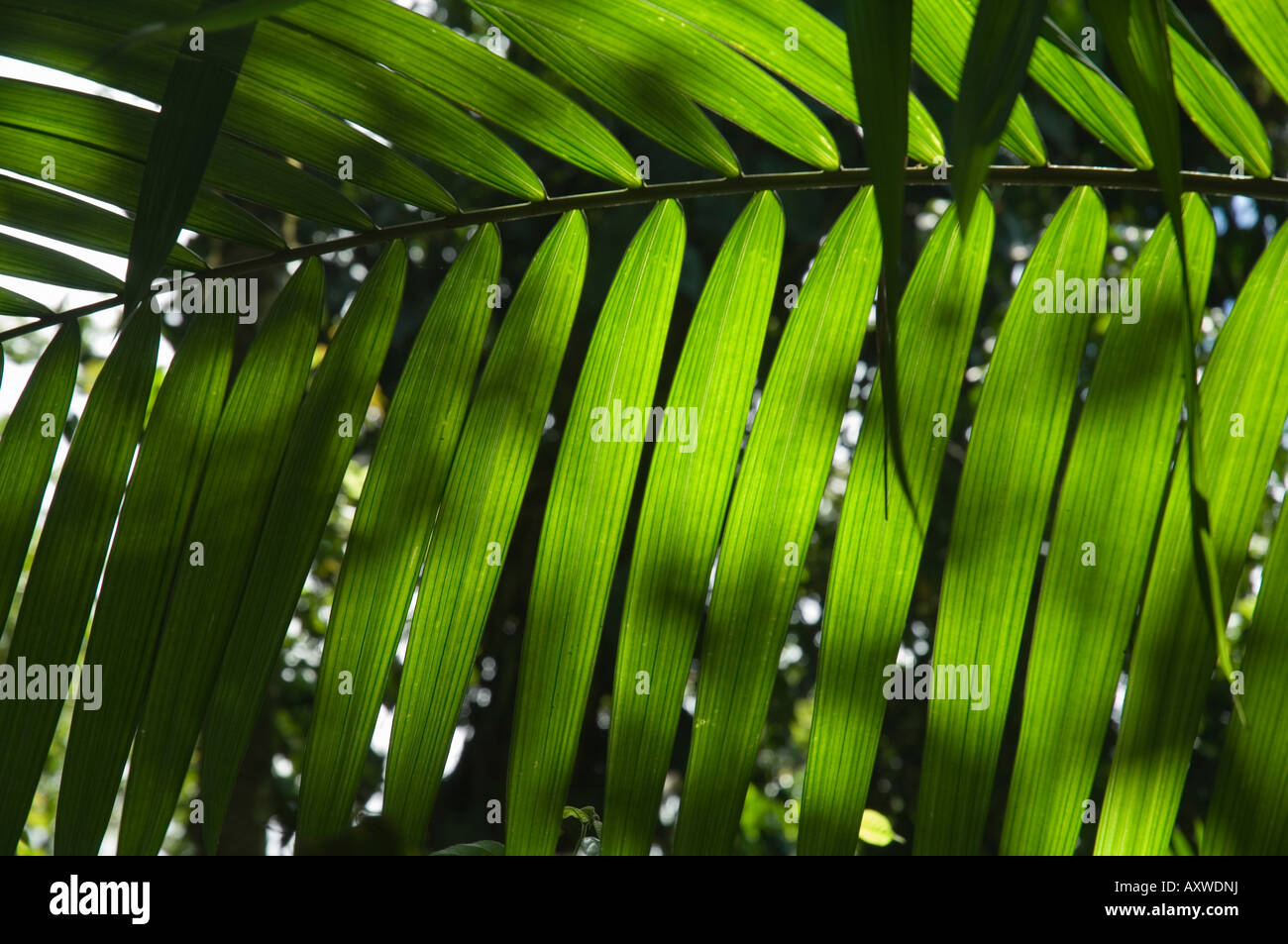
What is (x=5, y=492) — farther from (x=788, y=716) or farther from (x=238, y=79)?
(x=788, y=716)

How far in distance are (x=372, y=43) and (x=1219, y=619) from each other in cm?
76

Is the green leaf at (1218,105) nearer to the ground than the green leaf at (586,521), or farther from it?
farther from it

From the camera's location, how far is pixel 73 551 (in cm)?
85

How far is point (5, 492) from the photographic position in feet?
2.85

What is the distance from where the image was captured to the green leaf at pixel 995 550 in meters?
0.76

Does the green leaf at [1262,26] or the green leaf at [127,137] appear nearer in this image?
the green leaf at [1262,26]

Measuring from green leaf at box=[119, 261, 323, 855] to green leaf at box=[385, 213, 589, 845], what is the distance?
6.4 inches

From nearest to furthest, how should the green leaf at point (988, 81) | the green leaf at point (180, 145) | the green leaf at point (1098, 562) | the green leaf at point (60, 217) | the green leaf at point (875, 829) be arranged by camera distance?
the green leaf at point (988, 81), the green leaf at point (180, 145), the green leaf at point (1098, 562), the green leaf at point (60, 217), the green leaf at point (875, 829)

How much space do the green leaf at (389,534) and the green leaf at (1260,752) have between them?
0.67 metres

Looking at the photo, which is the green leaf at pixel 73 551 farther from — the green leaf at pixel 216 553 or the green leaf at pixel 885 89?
the green leaf at pixel 885 89

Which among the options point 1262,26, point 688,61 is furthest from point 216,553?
point 1262,26

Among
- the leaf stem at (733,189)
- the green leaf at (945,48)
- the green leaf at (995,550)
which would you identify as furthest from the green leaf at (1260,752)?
the green leaf at (945,48)

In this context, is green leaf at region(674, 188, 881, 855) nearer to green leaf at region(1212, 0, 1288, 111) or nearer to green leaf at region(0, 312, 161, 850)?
green leaf at region(1212, 0, 1288, 111)

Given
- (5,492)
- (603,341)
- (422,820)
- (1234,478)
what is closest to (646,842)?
(422,820)
